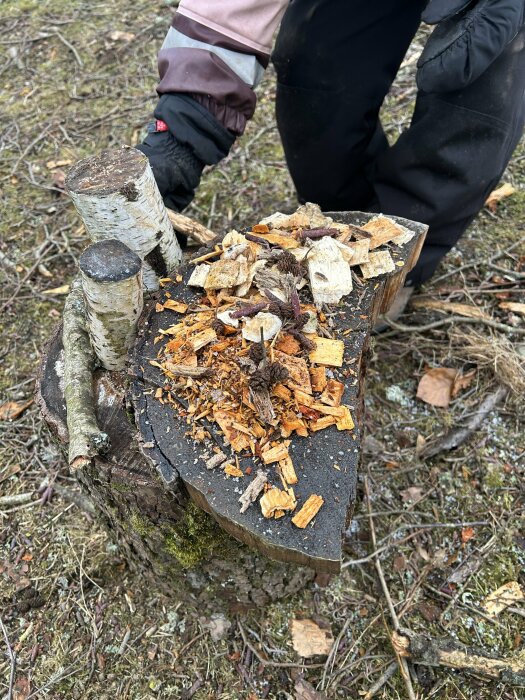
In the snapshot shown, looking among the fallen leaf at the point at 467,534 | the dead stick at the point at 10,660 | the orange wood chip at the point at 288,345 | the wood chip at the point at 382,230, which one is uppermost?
the wood chip at the point at 382,230

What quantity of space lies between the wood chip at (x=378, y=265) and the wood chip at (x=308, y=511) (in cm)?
85

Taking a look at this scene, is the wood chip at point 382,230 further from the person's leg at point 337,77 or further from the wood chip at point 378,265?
the person's leg at point 337,77

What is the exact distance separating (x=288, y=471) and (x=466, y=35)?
167 cm

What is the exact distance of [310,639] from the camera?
213 cm

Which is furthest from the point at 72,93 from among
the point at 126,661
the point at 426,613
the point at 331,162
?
the point at 426,613

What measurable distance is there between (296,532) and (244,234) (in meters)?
1.10

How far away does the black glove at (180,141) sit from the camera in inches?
83.9

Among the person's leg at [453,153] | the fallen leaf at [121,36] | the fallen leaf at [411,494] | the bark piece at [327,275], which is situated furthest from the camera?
the fallen leaf at [121,36]

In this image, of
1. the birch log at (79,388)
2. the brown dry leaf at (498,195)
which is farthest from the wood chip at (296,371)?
the brown dry leaf at (498,195)

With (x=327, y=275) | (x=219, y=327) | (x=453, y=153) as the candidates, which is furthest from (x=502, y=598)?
(x=453, y=153)

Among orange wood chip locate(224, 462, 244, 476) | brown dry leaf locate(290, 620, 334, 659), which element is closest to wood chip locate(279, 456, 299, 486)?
orange wood chip locate(224, 462, 244, 476)

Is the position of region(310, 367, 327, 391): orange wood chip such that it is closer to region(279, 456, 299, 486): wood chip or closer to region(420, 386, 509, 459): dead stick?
region(279, 456, 299, 486): wood chip

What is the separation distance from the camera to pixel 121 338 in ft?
5.95

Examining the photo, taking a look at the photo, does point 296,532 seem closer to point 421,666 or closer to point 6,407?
point 421,666
